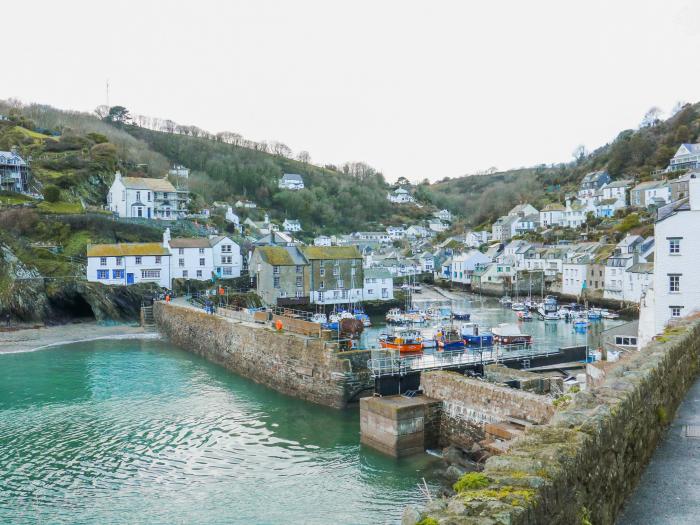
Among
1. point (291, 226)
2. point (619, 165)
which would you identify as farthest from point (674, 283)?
point (619, 165)

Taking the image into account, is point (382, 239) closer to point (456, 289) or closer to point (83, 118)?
point (456, 289)

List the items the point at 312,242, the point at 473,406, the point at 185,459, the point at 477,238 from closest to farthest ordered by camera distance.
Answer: the point at 473,406 < the point at 185,459 < the point at 312,242 < the point at 477,238

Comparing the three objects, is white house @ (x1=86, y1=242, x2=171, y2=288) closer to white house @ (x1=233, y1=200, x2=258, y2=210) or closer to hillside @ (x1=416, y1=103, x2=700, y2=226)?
white house @ (x1=233, y1=200, x2=258, y2=210)

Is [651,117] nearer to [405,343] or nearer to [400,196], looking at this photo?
[400,196]

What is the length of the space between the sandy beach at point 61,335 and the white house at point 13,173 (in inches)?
1272

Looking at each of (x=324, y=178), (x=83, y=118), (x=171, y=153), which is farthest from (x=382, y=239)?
(x=83, y=118)

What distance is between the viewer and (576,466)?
4.51 meters

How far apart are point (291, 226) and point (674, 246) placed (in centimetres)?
9738

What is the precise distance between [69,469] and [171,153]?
131204 millimetres

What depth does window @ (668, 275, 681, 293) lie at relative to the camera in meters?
24.0

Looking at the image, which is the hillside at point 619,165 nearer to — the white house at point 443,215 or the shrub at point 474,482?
the white house at point 443,215

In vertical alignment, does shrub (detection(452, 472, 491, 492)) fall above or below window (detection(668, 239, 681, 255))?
below

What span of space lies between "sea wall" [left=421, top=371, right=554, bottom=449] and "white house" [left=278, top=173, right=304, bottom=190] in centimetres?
12556

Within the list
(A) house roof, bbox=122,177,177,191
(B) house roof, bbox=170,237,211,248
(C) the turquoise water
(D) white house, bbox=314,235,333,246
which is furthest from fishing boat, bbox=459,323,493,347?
(D) white house, bbox=314,235,333,246
